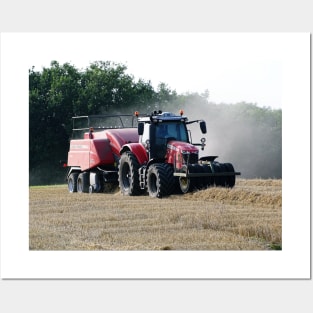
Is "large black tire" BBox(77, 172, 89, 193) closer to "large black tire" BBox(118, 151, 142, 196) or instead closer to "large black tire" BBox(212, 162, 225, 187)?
"large black tire" BBox(118, 151, 142, 196)

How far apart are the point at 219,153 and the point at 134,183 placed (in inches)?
493

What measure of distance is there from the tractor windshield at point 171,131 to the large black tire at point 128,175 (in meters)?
1.19

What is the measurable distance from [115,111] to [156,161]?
43.6 ft

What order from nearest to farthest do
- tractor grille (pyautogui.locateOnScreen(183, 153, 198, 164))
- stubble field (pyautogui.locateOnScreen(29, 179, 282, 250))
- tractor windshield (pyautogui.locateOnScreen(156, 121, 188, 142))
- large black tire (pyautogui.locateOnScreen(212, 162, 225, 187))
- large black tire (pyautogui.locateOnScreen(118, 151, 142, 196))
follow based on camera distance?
1. stubble field (pyautogui.locateOnScreen(29, 179, 282, 250))
2. tractor grille (pyautogui.locateOnScreen(183, 153, 198, 164))
3. large black tire (pyautogui.locateOnScreen(212, 162, 225, 187))
4. tractor windshield (pyautogui.locateOnScreen(156, 121, 188, 142))
5. large black tire (pyautogui.locateOnScreen(118, 151, 142, 196))

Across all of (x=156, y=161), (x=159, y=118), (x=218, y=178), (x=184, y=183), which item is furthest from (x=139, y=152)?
(x=218, y=178)

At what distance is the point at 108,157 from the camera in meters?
22.4

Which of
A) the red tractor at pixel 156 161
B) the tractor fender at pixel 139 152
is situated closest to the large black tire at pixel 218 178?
the red tractor at pixel 156 161

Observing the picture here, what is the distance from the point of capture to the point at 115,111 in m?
32.3

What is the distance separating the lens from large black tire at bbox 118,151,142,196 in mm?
19953

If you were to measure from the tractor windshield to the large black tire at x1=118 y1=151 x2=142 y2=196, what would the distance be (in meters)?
1.19

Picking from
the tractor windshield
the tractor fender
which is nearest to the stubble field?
the tractor fender

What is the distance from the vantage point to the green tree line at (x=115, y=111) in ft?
99.9

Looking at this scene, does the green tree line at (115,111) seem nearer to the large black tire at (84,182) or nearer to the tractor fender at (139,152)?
the large black tire at (84,182)
